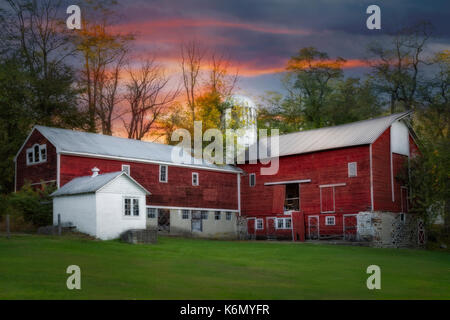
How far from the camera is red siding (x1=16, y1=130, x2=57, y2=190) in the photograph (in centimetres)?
3625

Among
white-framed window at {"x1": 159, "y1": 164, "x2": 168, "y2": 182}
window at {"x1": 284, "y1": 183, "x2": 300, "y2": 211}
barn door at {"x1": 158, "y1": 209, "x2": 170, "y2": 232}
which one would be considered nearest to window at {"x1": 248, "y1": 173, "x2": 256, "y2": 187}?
window at {"x1": 284, "y1": 183, "x2": 300, "y2": 211}

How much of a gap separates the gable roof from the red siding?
2939 millimetres

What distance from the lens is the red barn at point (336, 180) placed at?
39.2 meters

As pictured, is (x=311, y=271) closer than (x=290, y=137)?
Yes

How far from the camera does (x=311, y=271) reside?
20484mm

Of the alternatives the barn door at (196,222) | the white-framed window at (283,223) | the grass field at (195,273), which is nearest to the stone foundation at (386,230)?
the white-framed window at (283,223)

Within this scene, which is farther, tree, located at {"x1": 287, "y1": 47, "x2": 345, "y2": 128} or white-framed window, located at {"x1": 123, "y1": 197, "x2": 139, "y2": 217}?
tree, located at {"x1": 287, "y1": 47, "x2": 345, "y2": 128}

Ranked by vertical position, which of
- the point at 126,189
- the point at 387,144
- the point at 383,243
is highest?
the point at 387,144

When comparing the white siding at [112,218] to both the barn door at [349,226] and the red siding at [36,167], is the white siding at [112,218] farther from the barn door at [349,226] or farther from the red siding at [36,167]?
the barn door at [349,226]

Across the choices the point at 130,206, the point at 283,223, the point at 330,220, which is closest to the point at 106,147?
the point at 130,206

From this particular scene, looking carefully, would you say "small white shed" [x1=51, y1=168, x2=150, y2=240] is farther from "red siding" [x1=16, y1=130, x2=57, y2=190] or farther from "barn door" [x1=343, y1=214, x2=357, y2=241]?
"barn door" [x1=343, y1=214, x2=357, y2=241]

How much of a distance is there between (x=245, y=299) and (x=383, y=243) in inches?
1065

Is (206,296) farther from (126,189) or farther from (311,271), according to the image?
(126,189)
